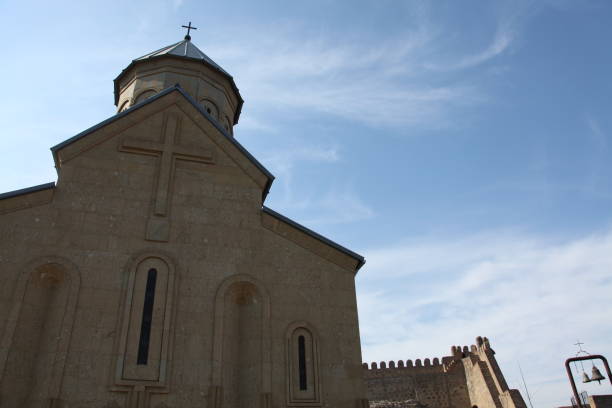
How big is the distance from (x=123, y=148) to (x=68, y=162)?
3.62ft

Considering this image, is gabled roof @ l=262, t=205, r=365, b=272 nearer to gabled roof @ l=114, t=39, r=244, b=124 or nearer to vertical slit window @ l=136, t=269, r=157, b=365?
vertical slit window @ l=136, t=269, r=157, b=365

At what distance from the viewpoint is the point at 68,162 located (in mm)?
9852

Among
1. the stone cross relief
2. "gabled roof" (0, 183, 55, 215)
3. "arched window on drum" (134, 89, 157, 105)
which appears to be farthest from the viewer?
"arched window on drum" (134, 89, 157, 105)

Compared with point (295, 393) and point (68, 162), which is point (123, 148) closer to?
point (68, 162)

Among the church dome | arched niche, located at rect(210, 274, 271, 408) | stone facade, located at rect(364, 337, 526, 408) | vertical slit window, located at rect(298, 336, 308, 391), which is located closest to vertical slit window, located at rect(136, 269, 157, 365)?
arched niche, located at rect(210, 274, 271, 408)

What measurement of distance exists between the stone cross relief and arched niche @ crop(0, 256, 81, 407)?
5.55ft

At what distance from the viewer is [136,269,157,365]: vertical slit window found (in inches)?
330

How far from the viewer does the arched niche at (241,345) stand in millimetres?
8586

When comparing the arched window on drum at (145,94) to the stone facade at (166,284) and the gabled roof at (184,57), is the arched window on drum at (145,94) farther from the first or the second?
the stone facade at (166,284)

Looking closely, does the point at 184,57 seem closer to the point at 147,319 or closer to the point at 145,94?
the point at 145,94

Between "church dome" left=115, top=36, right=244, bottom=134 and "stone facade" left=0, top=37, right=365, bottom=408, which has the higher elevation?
"church dome" left=115, top=36, right=244, bottom=134

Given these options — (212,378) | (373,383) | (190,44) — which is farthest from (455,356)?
(212,378)

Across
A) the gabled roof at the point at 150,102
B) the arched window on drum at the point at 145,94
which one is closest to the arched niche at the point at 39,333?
the gabled roof at the point at 150,102

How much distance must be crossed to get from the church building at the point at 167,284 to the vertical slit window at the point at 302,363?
2 cm
